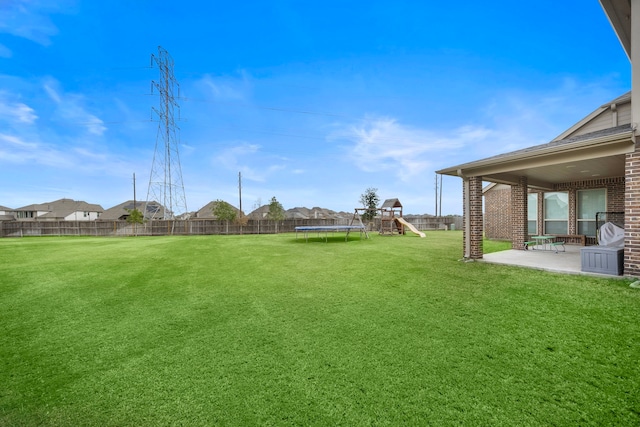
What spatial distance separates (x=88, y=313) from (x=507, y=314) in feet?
22.3

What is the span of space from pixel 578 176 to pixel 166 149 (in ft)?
101

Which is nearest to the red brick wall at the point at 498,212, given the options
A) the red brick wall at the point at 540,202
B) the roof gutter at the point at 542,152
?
the red brick wall at the point at 540,202

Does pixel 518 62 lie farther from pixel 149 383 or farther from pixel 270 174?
pixel 270 174

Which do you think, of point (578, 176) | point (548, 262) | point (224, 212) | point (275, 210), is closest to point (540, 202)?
point (578, 176)

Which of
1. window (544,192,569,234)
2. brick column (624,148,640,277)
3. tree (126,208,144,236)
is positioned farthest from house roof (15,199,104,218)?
brick column (624,148,640,277)

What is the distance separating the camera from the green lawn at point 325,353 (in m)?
2.14

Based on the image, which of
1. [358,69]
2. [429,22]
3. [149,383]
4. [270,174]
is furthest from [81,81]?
[149,383]

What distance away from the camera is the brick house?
18.0 ft

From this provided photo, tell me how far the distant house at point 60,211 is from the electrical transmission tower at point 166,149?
119 ft

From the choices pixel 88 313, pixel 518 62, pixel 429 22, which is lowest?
pixel 88 313

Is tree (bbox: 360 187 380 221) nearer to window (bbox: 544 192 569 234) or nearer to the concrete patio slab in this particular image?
window (bbox: 544 192 569 234)

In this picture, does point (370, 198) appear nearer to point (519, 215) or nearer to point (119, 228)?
point (519, 215)

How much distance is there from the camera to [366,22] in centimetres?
1916

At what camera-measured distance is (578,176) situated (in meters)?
9.86
